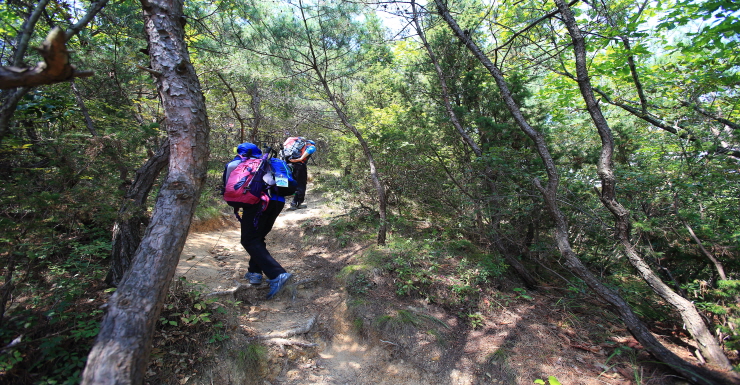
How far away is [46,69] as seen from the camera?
1470 millimetres

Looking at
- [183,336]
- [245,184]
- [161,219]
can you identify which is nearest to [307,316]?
[183,336]

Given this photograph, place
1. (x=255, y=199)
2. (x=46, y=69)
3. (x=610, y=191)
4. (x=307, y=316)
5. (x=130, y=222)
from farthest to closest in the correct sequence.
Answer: (x=307, y=316)
(x=255, y=199)
(x=610, y=191)
(x=130, y=222)
(x=46, y=69)

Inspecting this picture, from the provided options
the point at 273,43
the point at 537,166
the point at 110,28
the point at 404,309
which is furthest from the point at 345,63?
the point at 404,309

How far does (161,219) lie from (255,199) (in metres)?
1.72

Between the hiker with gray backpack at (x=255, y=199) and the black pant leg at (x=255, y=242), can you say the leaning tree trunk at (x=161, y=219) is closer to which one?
the hiker with gray backpack at (x=255, y=199)

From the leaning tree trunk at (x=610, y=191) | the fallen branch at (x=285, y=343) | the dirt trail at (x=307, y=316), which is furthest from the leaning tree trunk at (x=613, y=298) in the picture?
the fallen branch at (x=285, y=343)

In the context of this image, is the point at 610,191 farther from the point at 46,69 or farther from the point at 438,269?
the point at 46,69

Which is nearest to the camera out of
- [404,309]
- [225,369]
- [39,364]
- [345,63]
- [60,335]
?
[39,364]

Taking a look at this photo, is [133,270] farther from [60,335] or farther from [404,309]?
[404,309]

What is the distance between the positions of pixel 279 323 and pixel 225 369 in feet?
3.25

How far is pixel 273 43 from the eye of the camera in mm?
6082

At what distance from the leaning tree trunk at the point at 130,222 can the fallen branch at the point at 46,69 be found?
6.47ft

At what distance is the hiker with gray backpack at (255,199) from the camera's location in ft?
12.9

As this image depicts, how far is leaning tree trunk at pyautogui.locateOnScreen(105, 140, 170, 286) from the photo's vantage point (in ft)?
10.7
